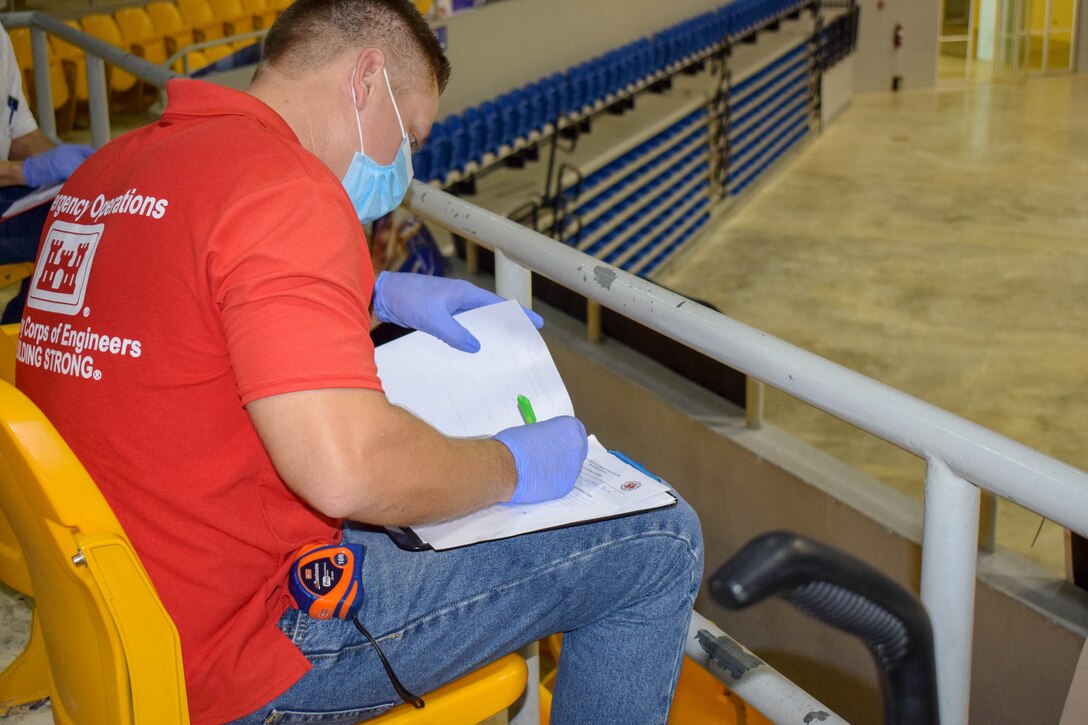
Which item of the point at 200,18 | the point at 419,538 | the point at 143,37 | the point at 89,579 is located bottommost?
the point at 419,538

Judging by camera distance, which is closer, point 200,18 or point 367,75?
point 367,75

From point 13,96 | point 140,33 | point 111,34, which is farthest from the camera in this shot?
point 140,33

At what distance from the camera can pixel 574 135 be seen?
27.1ft

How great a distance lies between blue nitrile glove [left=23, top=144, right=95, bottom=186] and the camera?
109 inches

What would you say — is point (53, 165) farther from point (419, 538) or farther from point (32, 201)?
point (419, 538)

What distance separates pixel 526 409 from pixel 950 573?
1.82 feet

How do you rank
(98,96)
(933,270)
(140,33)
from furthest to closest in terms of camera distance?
(933,270) → (140,33) → (98,96)

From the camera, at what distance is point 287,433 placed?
962 mm

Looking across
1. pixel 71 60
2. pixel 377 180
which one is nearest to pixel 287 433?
pixel 377 180

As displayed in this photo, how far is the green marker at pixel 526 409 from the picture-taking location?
4.62 ft

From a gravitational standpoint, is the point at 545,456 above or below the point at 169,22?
below

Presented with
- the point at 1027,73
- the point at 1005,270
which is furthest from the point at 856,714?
the point at 1027,73

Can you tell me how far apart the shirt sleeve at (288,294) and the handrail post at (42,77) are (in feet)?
12.3

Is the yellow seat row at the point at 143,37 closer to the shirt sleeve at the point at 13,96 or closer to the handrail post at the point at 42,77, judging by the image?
the handrail post at the point at 42,77
